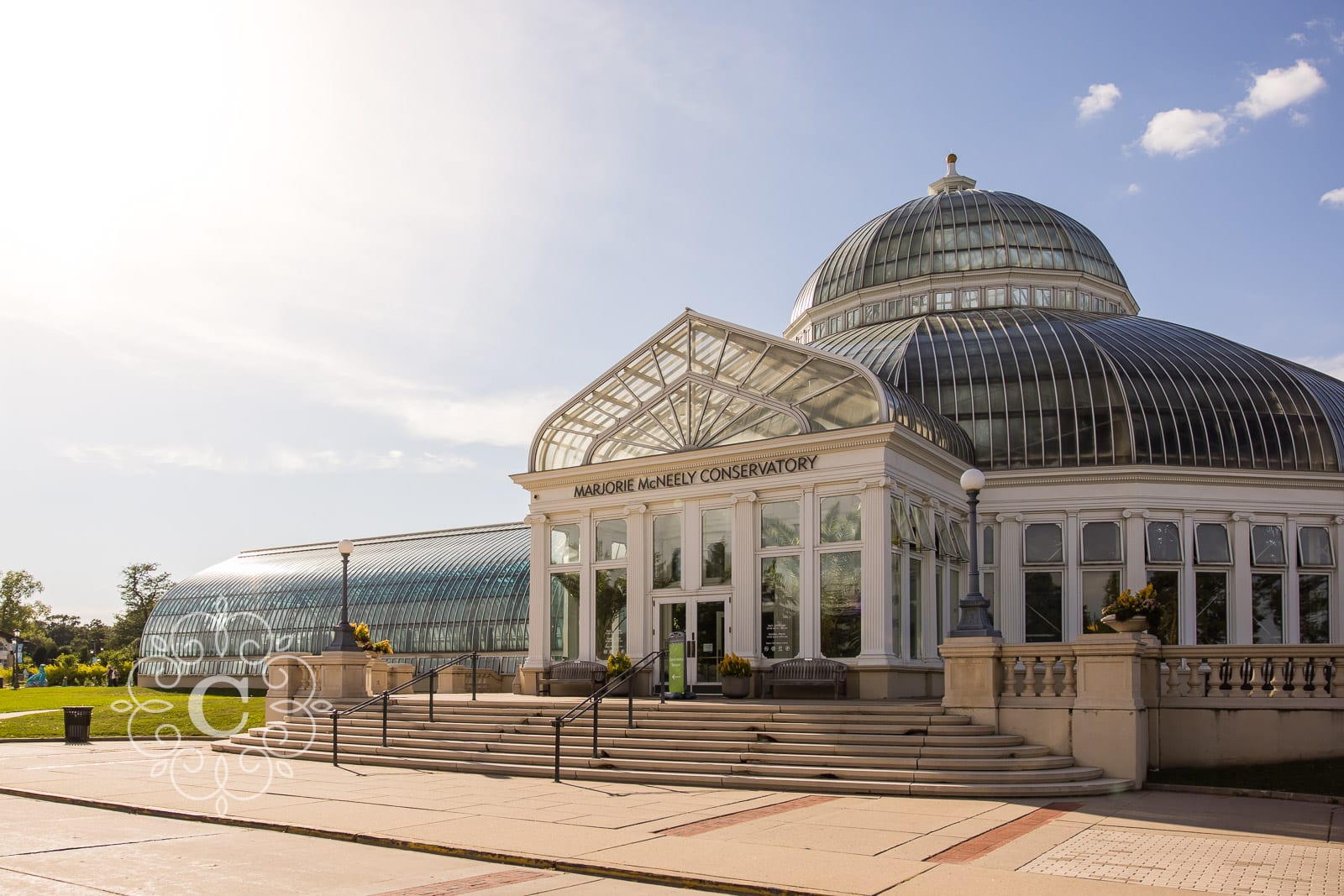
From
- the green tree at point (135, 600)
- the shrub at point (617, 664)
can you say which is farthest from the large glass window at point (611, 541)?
the green tree at point (135, 600)

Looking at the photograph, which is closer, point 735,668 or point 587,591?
point 735,668

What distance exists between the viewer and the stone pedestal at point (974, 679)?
19125 mm

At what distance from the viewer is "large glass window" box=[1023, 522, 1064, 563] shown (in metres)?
31.8

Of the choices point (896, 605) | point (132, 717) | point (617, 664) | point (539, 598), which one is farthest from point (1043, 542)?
point (132, 717)

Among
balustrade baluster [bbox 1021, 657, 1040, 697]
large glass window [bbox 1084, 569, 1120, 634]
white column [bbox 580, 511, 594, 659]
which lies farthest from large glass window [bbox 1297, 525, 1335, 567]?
white column [bbox 580, 511, 594, 659]

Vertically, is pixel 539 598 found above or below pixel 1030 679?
above

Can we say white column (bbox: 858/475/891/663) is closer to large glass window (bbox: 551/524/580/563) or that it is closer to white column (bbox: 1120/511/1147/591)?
large glass window (bbox: 551/524/580/563)

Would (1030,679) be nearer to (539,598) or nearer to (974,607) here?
(974,607)

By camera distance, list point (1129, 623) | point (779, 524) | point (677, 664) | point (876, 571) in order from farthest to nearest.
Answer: point (779, 524), point (677, 664), point (876, 571), point (1129, 623)

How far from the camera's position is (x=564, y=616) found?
98.1ft

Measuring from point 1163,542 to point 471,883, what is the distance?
25476mm

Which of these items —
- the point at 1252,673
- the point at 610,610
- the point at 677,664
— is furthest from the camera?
the point at 610,610

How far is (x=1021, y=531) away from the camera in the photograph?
105 ft

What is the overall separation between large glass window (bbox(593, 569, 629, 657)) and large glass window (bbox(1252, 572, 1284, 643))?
660 inches
